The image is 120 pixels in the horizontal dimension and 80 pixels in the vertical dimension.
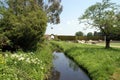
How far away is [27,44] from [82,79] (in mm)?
6045

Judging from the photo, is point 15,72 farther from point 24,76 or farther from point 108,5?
point 108,5

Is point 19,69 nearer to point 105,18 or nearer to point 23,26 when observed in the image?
point 23,26

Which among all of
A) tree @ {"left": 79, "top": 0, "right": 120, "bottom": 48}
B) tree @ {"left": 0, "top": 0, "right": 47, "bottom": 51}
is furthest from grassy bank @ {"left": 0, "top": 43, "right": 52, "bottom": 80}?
tree @ {"left": 79, "top": 0, "right": 120, "bottom": 48}

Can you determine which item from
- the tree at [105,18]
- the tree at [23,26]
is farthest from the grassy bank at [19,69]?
the tree at [105,18]

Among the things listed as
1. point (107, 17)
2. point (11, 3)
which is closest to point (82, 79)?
point (11, 3)

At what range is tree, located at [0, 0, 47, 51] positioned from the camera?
61.6 feet

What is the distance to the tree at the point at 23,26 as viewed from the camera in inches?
739

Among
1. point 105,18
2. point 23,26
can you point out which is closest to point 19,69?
point 23,26

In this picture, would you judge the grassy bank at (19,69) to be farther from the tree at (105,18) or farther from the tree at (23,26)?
the tree at (105,18)

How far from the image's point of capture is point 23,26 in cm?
1878

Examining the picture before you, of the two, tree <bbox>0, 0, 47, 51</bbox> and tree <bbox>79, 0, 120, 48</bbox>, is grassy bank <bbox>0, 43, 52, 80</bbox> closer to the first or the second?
tree <bbox>0, 0, 47, 51</bbox>

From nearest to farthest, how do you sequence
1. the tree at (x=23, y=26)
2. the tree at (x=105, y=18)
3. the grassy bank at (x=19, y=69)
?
the grassy bank at (x=19, y=69), the tree at (x=23, y=26), the tree at (x=105, y=18)

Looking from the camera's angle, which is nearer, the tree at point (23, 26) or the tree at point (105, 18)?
the tree at point (23, 26)

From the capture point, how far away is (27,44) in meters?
19.8
